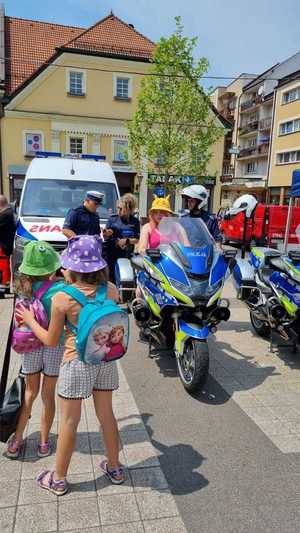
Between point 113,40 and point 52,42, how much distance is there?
16.1ft

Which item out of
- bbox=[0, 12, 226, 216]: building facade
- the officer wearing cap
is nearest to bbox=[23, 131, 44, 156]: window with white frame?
bbox=[0, 12, 226, 216]: building facade

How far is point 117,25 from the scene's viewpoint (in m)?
28.0

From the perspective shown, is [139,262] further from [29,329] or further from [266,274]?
[29,329]

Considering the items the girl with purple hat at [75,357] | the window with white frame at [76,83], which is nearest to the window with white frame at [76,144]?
the window with white frame at [76,83]

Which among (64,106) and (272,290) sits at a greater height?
(64,106)

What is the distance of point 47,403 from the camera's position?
280 centimetres

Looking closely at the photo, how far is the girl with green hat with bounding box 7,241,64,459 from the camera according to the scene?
8.46ft

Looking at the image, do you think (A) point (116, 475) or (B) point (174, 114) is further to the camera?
(B) point (174, 114)

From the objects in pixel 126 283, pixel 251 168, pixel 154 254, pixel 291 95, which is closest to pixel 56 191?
pixel 126 283

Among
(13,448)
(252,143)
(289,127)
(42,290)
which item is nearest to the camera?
(42,290)

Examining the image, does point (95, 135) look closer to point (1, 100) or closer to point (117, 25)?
point (1, 100)

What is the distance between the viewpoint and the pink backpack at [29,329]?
8.38 ft

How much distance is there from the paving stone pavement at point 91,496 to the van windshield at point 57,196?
5.02 metres

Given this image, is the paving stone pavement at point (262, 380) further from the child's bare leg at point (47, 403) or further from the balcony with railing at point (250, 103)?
the balcony with railing at point (250, 103)
